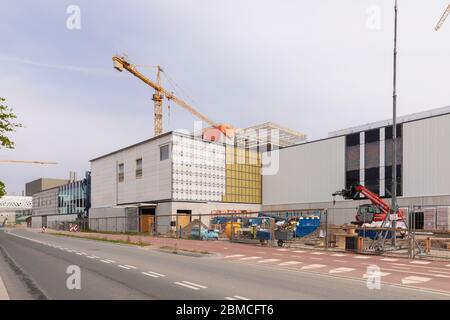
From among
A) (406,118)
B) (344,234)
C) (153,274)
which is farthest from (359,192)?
(406,118)

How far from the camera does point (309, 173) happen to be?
5284 centimetres

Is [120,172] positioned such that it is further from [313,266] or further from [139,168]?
[313,266]

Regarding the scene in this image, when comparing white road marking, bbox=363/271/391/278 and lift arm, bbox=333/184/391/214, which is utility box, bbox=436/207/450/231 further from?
white road marking, bbox=363/271/391/278

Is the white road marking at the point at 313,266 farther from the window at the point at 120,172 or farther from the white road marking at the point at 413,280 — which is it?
the window at the point at 120,172

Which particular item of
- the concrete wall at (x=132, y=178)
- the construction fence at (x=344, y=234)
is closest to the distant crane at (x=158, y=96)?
the concrete wall at (x=132, y=178)

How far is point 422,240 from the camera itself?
73.7 feet

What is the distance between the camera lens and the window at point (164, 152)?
50562mm

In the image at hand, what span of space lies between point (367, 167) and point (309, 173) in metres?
8.05

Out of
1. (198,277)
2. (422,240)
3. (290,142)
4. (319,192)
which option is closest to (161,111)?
(290,142)

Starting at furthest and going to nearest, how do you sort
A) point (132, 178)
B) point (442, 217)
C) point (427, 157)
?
point (132, 178)
point (427, 157)
point (442, 217)

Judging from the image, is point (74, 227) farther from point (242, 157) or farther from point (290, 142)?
point (290, 142)

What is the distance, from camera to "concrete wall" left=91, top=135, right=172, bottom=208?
50969 millimetres

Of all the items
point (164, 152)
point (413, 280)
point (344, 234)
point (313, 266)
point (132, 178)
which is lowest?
point (344, 234)
